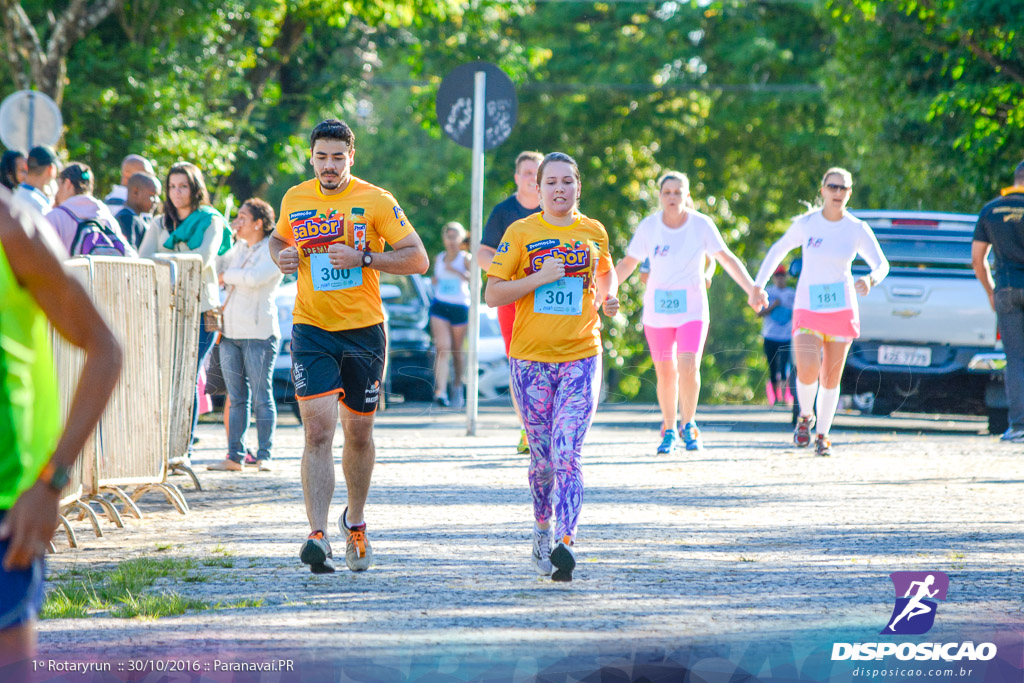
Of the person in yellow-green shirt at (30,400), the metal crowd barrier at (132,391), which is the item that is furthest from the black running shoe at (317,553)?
the person in yellow-green shirt at (30,400)

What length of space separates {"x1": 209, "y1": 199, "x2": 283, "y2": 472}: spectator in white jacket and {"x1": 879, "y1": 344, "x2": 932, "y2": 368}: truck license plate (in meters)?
6.09

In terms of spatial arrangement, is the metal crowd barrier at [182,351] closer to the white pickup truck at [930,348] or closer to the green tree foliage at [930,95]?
the white pickup truck at [930,348]

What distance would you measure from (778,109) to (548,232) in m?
25.8

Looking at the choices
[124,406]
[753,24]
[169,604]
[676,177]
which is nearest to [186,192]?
[124,406]

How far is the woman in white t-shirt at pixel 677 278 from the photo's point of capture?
10602 mm

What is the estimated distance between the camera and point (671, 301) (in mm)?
10648

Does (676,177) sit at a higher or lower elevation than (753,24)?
lower

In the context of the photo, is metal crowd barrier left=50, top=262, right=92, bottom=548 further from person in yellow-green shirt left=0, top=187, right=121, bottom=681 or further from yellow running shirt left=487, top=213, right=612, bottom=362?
person in yellow-green shirt left=0, top=187, right=121, bottom=681

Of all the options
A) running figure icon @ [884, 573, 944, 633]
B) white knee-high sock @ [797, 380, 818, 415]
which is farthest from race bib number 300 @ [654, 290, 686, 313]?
running figure icon @ [884, 573, 944, 633]

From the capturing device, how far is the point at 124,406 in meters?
7.35

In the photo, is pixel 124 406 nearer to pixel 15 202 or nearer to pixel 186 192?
pixel 186 192

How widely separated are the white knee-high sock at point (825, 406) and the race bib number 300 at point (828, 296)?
691 millimetres

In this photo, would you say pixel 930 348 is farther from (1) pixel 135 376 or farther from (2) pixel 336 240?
(2) pixel 336 240

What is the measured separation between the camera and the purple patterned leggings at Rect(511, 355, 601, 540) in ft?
19.5
